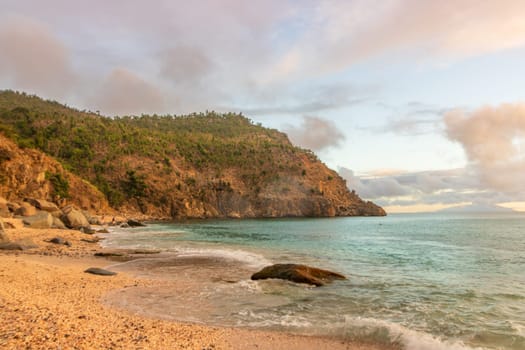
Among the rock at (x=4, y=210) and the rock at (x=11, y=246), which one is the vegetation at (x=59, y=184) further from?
the rock at (x=11, y=246)

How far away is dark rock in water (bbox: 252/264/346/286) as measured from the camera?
14.9 meters

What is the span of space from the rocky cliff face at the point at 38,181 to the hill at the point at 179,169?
3.13 m

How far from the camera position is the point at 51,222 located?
37625 mm

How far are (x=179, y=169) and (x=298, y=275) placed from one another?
115 m

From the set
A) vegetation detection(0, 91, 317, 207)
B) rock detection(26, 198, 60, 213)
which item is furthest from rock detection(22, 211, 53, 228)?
vegetation detection(0, 91, 317, 207)

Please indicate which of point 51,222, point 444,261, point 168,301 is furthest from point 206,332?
point 51,222

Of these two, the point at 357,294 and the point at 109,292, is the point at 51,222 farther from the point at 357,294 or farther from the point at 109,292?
the point at 357,294

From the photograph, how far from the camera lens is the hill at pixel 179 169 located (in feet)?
351

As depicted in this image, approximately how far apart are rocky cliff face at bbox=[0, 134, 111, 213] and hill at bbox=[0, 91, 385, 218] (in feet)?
10.3

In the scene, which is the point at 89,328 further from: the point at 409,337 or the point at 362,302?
the point at 362,302

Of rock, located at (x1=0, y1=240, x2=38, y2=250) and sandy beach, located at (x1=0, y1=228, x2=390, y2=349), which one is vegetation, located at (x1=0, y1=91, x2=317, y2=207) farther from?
sandy beach, located at (x1=0, y1=228, x2=390, y2=349)

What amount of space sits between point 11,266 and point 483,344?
16232 millimetres

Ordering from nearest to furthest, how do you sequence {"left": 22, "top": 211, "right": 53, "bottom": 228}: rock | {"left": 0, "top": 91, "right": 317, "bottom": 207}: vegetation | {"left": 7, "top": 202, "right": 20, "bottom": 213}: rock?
{"left": 22, "top": 211, "right": 53, "bottom": 228}: rock → {"left": 7, "top": 202, "right": 20, "bottom": 213}: rock → {"left": 0, "top": 91, "right": 317, "bottom": 207}: vegetation

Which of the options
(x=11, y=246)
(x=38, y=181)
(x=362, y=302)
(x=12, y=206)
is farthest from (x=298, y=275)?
(x=38, y=181)
